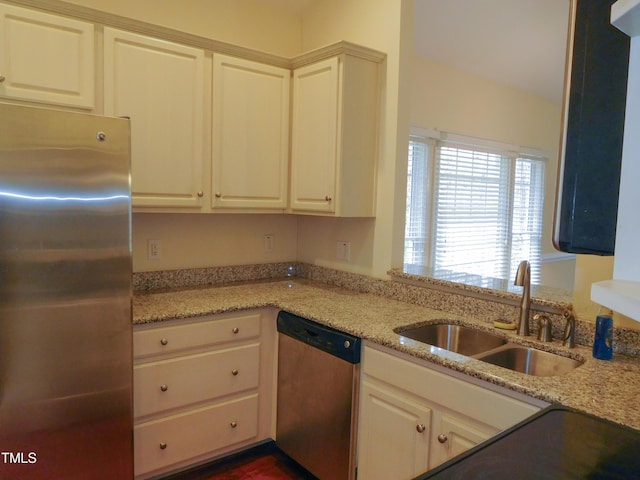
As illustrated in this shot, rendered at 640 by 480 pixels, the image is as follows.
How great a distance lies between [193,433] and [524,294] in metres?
1.66

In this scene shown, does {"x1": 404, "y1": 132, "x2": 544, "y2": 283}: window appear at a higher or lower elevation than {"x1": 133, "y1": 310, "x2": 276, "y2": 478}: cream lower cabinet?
higher

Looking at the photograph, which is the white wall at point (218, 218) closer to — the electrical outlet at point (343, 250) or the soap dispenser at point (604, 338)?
the electrical outlet at point (343, 250)

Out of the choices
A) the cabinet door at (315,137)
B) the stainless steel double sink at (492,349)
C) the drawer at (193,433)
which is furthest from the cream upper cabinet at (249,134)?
the stainless steel double sink at (492,349)

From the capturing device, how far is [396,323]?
208 centimetres

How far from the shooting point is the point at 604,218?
72cm

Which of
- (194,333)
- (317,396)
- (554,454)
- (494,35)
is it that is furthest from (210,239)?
(494,35)

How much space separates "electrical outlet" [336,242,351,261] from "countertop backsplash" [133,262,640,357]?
0.31 feet

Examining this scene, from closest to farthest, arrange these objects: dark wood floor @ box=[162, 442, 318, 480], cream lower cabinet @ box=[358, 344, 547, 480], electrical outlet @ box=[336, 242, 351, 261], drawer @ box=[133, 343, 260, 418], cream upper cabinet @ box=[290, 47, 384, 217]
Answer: cream lower cabinet @ box=[358, 344, 547, 480] < drawer @ box=[133, 343, 260, 418] < dark wood floor @ box=[162, 442, 318, 480] < cream upper cabinet @ box=[290, 47, 384, 217] < electrical outlet @ box=[336, 242, 351, 261]

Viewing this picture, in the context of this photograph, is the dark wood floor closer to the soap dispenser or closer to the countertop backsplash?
the countertop backsplash

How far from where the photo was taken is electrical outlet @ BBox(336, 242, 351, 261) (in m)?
2.88

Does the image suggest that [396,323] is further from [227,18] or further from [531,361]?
[227,18]

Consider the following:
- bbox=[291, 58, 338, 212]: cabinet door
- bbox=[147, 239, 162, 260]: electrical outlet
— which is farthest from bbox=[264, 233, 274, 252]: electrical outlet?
bbox=[147, 239, 162, 260]: electrical outlet

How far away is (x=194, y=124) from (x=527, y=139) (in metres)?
3.65

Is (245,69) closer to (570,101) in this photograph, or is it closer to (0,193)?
(0,193)
